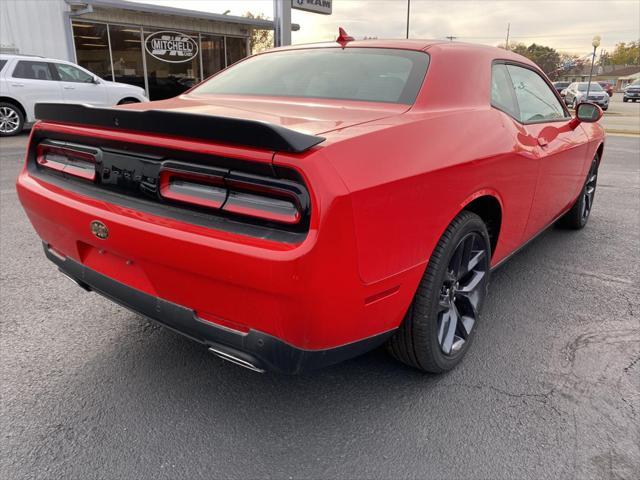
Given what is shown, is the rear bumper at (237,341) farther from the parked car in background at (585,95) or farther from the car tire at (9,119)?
the parked car in background at (585,95)

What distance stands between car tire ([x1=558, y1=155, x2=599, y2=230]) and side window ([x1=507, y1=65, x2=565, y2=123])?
0.97 meters

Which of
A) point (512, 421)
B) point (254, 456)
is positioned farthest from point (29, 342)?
point (512, 421)

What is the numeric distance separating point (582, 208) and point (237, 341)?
3.98m

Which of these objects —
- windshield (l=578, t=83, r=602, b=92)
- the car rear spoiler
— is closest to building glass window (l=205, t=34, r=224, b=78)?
the car rear spoiler

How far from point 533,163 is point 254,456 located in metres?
2.13

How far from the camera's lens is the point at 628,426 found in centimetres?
211

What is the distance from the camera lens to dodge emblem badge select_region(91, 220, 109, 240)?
1.99 meters

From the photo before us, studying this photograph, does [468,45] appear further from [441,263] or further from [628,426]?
[628,426]

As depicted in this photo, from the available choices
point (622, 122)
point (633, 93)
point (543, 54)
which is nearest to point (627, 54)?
point (543, 54)

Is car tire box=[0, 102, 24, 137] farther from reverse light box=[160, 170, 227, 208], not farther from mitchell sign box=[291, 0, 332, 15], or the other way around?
reverse light box=[160, 170, 227, 208]

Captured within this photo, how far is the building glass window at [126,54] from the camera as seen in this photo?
16969 mm

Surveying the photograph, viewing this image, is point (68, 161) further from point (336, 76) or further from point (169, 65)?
point (169, 65)

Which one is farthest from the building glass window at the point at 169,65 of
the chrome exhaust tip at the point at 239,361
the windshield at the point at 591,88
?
the windshield at the point at 591,88

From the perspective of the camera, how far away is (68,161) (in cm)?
235
